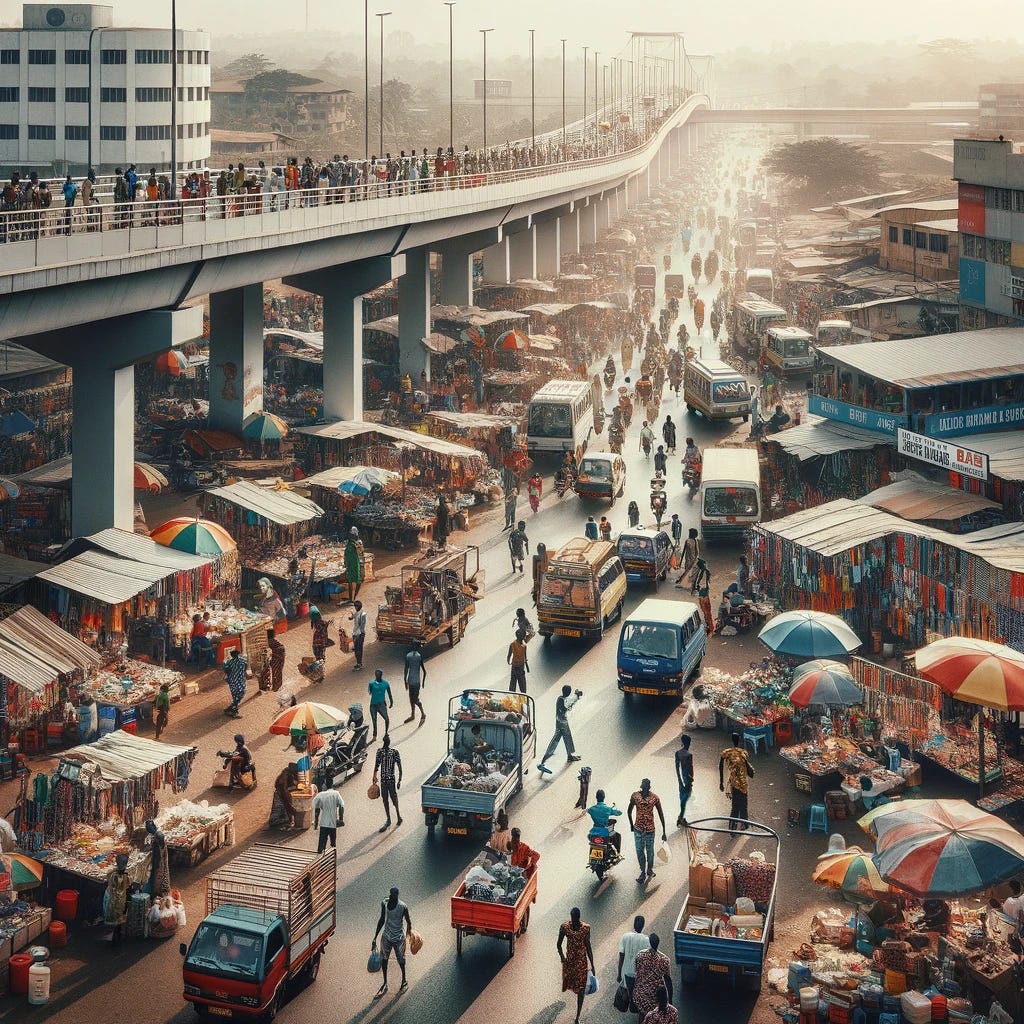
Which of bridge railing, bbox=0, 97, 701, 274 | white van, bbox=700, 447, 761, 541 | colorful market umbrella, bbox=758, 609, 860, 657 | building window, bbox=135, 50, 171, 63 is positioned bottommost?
colorful market umbrella, bbox=758, 609, 860, 657

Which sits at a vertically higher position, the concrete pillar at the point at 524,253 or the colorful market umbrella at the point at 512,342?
the concrete pillar at the point at 524,253

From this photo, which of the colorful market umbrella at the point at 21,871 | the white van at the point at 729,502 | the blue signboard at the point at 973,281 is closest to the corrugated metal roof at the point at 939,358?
the white van at the point at 729,502

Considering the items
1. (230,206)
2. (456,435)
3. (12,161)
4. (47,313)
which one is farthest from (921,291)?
(12,161)

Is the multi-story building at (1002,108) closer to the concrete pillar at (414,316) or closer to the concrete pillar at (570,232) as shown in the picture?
the concrete pillar at (570,232)

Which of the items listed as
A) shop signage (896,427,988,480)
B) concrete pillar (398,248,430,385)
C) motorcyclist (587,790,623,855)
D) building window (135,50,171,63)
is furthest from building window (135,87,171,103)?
motorcyclist (587,790,623,855)

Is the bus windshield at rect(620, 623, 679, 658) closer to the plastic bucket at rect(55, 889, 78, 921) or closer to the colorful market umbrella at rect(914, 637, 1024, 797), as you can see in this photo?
the colorful market umbrella at rect(914, 637, 1024, 797)

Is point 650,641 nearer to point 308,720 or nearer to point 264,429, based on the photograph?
point 308,720

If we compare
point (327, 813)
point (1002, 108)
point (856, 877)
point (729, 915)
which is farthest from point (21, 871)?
point (1002, 108)
